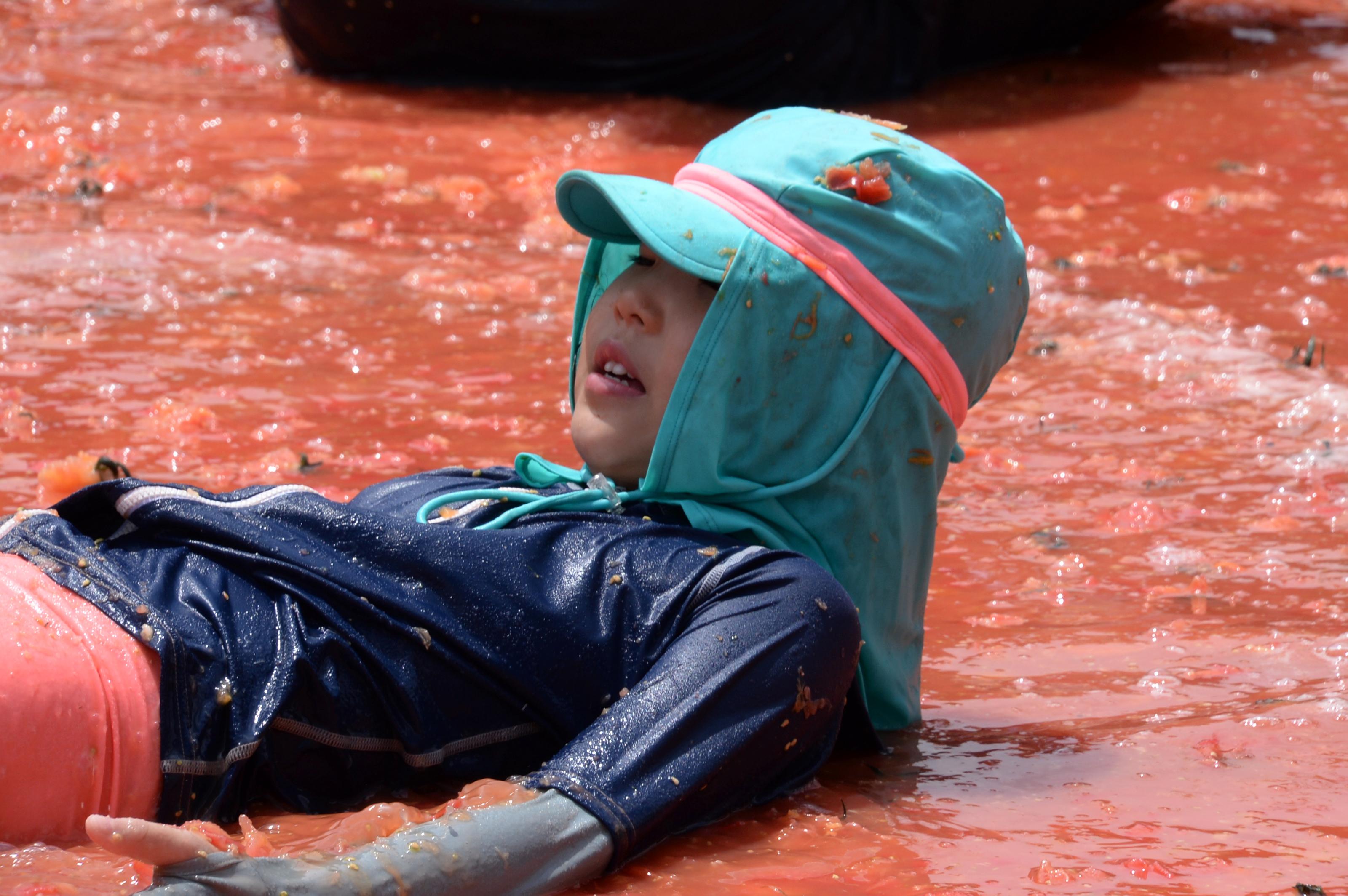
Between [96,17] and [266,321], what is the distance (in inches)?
201

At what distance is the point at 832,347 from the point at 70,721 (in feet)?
3.56

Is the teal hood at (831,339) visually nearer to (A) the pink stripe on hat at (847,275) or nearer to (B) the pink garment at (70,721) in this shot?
(A) the pink stripe on hat at (847,275)

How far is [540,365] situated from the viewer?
405cm

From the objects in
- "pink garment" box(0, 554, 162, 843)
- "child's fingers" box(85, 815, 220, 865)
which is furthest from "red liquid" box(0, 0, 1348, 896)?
"child's fingers" box(85, 815, 220, 865)

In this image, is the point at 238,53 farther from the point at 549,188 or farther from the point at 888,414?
the point at 888,414

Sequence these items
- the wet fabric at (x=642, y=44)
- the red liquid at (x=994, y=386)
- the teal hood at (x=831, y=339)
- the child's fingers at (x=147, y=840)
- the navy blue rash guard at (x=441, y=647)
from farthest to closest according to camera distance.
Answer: the wet fabric at (x=642, y=44), the teal hood at (x=831, y=339), the red liquid at (x=994, y=386), the navy blue rash guard at (x=441, y=647), the child's fingers at (x=147, y=840)

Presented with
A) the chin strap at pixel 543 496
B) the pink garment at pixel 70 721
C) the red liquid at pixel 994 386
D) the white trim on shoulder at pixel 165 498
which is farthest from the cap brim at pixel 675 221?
the pink garment at pixel 70 721

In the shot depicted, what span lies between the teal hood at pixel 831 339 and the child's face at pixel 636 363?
0.15ft

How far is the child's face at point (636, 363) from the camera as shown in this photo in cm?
206

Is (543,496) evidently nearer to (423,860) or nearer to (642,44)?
(423,860)

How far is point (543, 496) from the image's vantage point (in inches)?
84.9

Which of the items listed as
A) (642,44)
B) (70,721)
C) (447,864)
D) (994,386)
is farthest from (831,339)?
(642,44)

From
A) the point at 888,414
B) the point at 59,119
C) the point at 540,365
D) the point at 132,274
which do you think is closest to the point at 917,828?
the point at 888,414

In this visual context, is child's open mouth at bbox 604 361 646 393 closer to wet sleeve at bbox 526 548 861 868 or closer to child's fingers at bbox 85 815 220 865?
wet sleeve at bbox 526 548 861 868
